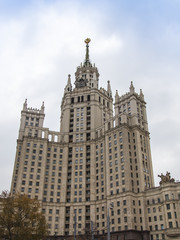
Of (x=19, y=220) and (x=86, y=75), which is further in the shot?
(x=86, y=75)

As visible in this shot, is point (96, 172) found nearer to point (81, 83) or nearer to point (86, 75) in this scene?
point (81, 83)

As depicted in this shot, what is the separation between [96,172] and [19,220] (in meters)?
59.2

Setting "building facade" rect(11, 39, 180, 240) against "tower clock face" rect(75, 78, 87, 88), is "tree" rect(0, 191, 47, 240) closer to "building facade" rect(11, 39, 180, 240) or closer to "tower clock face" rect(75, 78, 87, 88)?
"building facade" rect(11, 39, 180, 240)

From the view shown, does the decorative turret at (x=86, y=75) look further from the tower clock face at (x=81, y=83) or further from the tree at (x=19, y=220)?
the tree at (x=19, y=220)

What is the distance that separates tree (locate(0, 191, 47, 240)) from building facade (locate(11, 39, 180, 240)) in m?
36.5

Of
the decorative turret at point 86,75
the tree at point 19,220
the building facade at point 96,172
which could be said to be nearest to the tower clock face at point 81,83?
the decorative turret at point 86,75

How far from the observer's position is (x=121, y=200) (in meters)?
103

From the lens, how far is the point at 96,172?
12281 cm

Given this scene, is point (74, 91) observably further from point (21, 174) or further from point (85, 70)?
point (21, 174)

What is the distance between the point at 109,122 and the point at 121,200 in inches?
1421

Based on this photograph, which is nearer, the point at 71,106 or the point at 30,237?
the point at 30,237

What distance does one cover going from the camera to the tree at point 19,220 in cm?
6500

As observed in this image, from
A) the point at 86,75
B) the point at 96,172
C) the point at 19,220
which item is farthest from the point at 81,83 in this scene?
the point at 19,220

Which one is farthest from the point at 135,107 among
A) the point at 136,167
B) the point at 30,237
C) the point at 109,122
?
the point at 30,237
